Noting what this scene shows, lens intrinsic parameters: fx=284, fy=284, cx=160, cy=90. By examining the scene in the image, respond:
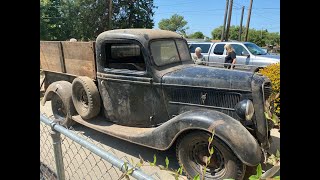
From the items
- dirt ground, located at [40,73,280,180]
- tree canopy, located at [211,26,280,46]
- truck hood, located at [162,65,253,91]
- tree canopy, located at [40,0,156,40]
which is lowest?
dirt ground, located at [40,73,280,180]

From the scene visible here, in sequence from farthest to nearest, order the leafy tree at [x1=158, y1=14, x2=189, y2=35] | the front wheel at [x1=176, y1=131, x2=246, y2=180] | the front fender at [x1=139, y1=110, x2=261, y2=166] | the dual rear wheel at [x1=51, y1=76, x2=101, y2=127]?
the leafy tree at [x1=158, y1=14, x2=189, y2=35], the dual rear wheel at [x1=51, y1=76, x2=101, y2=127], the front wheel at [x1=176, y1=131, x2=246, y2=180], the front fender at [x1=139, y1=110, x2=261, y2=166]

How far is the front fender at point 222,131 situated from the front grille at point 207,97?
14.4 inches

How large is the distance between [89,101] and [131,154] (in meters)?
1.11

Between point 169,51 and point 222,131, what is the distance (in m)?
1.89

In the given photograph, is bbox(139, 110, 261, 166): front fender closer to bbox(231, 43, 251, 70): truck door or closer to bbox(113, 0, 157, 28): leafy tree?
bbox(231, 43, 251, 70): truck door

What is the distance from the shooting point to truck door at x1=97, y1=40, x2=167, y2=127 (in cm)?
423

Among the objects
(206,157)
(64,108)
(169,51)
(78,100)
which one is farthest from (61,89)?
(206,157)

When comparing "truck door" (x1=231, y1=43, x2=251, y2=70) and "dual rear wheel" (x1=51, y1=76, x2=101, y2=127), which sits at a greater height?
"truck door" (x1=231, y1=43, x2=251, y2=70)

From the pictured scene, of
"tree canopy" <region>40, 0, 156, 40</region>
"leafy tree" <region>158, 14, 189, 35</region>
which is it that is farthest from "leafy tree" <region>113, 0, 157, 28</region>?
"leafy tree" <region>158, 14, 189, 35</region>

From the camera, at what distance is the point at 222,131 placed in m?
3.19

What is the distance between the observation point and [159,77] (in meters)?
4.12

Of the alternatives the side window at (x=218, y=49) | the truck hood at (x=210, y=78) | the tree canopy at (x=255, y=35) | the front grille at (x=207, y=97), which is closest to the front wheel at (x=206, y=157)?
the front grille at (x=207, y=97)

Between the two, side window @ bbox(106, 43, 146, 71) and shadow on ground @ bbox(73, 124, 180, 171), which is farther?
side window @ bbox(106, 43, 146, 71)
